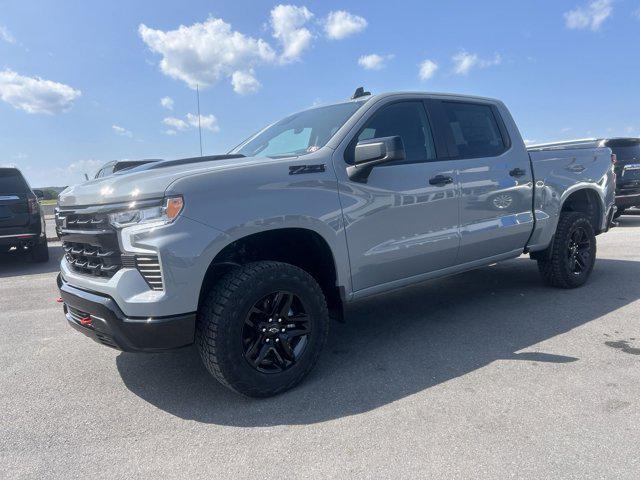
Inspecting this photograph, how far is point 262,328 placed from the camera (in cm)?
290

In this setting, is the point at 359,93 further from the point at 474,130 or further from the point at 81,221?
the point at 81,221

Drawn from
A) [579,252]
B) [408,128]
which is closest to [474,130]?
[408,128]

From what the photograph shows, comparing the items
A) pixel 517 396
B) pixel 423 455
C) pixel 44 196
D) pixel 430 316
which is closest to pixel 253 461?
pixel 423 455

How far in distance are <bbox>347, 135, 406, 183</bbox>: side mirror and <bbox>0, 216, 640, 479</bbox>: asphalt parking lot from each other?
1373mm

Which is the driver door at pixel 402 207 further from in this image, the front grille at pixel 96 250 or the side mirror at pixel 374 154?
the front grille at pixel 96 250

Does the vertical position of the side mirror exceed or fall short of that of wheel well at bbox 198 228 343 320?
it exceeds it

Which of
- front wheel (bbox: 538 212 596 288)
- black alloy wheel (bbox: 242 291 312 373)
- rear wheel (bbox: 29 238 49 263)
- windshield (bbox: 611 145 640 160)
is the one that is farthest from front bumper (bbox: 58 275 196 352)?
windshield (bbox: 611 145 640 160)

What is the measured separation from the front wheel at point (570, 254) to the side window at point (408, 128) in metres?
2.03

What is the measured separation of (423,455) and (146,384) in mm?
1914

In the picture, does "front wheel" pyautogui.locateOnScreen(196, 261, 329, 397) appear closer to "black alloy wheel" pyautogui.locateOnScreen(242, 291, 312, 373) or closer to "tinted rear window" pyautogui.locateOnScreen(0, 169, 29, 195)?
"black alloy wheel" pyautogui.locateOnScreen(242, 291, 312, 373)

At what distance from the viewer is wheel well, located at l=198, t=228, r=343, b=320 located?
2.95 metres

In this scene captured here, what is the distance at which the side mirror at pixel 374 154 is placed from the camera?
3.01 meters

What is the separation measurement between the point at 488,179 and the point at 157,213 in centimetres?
280

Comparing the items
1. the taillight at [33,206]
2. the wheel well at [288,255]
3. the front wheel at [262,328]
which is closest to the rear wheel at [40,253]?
the taillight at [33,206]
